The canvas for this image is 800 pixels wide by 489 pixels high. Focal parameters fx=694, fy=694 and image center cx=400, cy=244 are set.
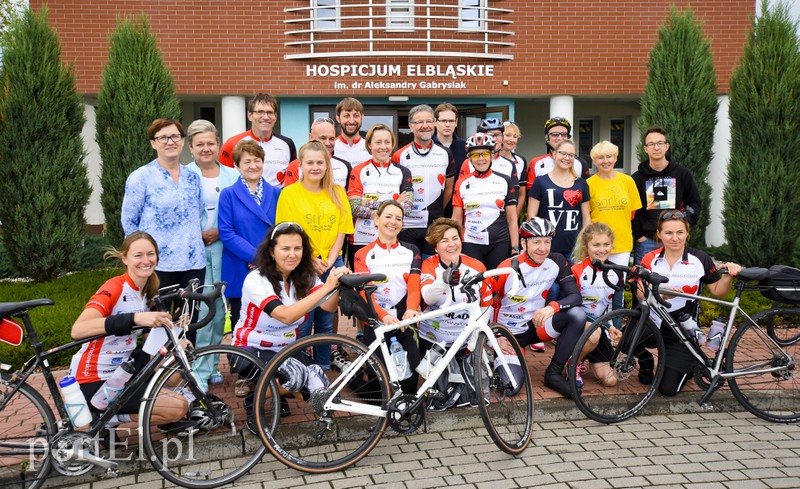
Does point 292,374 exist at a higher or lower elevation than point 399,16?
lower

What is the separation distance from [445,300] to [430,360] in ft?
1.81

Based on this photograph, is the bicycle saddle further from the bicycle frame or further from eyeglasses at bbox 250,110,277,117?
eyeglasses at bbox 250,110,277,117

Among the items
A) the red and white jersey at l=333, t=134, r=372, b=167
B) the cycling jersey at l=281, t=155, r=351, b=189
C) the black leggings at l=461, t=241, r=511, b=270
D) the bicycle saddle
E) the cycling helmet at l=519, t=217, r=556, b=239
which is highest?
the red and white jersey at l=333, t=134, r=372, b=167

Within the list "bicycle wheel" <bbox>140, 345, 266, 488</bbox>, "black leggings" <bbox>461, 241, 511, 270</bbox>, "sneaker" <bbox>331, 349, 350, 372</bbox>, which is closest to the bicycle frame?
"sneaker" <bbox>331, 349, 350, 372</bbox>

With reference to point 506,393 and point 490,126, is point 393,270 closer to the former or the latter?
point 506,393

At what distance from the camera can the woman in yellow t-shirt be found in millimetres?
5078

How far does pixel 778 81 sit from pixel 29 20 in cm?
1019

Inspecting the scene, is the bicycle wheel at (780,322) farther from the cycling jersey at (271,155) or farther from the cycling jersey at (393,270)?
the cycling jersey at (271,155)

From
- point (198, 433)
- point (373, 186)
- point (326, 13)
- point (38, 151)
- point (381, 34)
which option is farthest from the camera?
point (326, 13)

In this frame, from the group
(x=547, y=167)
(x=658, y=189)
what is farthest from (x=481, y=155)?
(x=658, y=189)

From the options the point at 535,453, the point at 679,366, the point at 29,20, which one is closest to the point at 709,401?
the point at 679,366

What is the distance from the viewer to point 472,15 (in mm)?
15359

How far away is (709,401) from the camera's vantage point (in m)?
5.04

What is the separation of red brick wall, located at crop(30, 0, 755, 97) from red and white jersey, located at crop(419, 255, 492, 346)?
1090 cm
